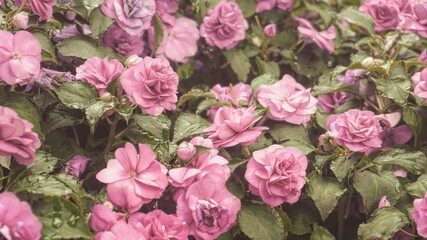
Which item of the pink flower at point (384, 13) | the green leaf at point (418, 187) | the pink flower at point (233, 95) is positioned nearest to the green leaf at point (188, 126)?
the pink flower at point (233, 95)

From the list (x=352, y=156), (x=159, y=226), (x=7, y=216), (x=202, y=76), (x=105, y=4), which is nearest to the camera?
(x=7, y=216)

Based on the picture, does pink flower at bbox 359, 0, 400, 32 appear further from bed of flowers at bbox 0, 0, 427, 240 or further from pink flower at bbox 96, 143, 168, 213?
pink flower at bbox 96, 143, 168, 213

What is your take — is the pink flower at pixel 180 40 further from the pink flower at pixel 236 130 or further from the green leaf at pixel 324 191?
the green leaf at pixel 324 191

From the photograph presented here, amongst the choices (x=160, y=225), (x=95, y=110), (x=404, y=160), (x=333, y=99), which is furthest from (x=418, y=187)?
(x=95, y=110)

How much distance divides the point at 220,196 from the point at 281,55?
0.83 m

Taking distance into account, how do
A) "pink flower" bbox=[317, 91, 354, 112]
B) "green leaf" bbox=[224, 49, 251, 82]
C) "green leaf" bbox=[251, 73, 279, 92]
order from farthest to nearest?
"green leaf" bbox=[224, 49, 251, 82] < "pink flower" bbox=[317, 91, 354, 112] < "green leaf" bbox=[251, 73, 279, 92]

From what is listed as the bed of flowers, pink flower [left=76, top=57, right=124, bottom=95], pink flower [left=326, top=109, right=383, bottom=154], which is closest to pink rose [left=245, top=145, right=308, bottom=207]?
the bed of flowers

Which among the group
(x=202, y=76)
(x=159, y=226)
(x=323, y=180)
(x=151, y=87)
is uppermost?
(x=151, y=87)

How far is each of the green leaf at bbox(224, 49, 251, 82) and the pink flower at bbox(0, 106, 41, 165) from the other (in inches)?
32.9

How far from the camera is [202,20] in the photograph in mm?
1866

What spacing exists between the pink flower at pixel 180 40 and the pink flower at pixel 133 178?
60 cm

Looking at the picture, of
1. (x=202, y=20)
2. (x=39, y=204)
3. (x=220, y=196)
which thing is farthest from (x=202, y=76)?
(x=39, y=204)

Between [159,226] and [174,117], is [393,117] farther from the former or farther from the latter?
[159,226]

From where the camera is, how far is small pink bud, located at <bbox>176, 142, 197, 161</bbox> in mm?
1269
